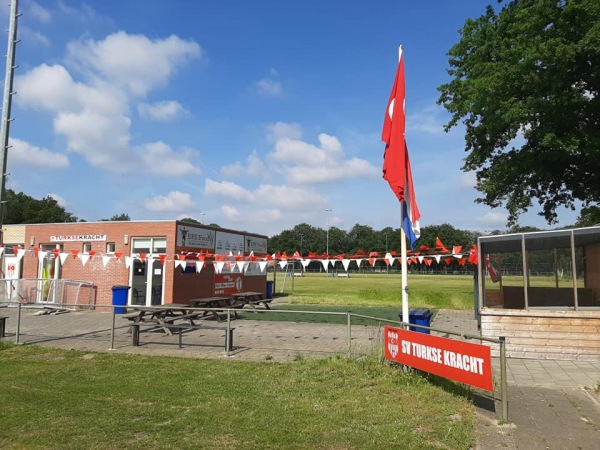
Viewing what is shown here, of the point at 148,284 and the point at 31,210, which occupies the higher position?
the point at 31,210

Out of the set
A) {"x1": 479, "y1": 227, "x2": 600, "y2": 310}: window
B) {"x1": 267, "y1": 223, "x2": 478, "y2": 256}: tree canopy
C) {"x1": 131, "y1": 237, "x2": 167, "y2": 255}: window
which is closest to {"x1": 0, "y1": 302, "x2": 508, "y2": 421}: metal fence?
{"x1": 479, "y1": 227, "x2": 600, "y2": 310}: window

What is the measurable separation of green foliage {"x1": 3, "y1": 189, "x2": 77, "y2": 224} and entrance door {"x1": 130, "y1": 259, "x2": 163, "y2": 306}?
67.0 meters

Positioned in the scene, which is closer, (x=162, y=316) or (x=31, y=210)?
(x=162, y=316)

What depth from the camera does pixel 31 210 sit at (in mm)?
81562

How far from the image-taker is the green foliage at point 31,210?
78938 mm

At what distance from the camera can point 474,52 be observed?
2505 cm

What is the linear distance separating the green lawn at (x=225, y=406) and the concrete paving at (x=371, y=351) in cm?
54

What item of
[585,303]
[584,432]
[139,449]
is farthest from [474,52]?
[139,449]

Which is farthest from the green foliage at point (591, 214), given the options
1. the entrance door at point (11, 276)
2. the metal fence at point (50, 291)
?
the entrance door at point (11, 276)

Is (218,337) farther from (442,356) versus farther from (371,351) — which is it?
(442,356)

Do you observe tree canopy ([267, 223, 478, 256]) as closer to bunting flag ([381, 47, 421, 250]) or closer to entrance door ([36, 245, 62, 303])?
entrance door ([36, 245, 62, 303])

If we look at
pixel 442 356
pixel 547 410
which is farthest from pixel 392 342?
pixel 547 410

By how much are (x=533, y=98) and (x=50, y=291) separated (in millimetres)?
21796

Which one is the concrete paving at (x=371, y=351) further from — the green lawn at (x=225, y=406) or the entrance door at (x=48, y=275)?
the entrance door at (x=48, y=275)
